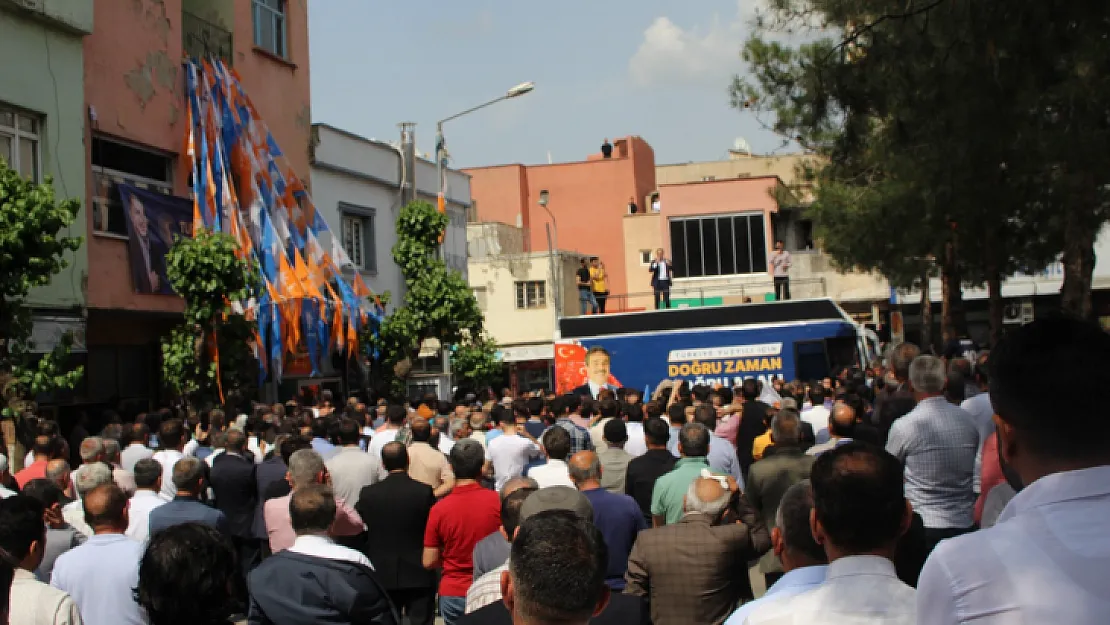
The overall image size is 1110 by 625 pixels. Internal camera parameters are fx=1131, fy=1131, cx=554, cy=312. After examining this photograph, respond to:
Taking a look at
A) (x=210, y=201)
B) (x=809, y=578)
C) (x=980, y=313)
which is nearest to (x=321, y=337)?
(x=210, y=201)

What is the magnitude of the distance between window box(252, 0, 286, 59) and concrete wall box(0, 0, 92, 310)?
603cm

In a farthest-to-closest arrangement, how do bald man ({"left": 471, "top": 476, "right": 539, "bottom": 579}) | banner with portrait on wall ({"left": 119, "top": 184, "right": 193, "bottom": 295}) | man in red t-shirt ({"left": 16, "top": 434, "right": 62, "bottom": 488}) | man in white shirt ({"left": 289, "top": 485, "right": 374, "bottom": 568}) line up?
banner with portrait on wall ({"left": 119, "top": 184, "right": 193, "bottom": 295}) < man in red t-shirt ({"left": 16, "top": 434, "right": 62, "bottom": 488}) < bald man ({"left": 471, "top": 476, "right": 539, "bottom": 579}) < man in white shirt ({"left": 289, "top": 485, "right": 374, "bottom": 568})

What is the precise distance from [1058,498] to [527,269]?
4321 cm

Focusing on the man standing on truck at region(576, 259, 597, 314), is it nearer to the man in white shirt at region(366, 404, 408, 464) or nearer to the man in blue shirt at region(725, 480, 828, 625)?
the man in white shirt at region(366, 404, 408, 464)

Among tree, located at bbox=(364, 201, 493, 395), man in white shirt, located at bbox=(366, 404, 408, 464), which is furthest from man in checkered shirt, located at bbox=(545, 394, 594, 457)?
tree, located at bbox=(364, 201, 493, 395)

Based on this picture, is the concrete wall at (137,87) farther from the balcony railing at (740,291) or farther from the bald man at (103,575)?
the balcony railing at (740,291)

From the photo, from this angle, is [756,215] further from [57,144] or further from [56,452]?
[56,452]

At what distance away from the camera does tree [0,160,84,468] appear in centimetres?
1198

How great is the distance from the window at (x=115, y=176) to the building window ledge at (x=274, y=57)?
13.3 feet

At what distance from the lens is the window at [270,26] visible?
21875 mm

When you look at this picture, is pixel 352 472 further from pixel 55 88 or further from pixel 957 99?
pixel 55 88

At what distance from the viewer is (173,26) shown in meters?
18.3

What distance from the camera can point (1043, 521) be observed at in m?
2.29

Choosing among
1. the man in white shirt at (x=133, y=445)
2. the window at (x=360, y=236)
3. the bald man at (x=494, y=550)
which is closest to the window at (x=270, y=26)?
the window at (x=360, y=236)
